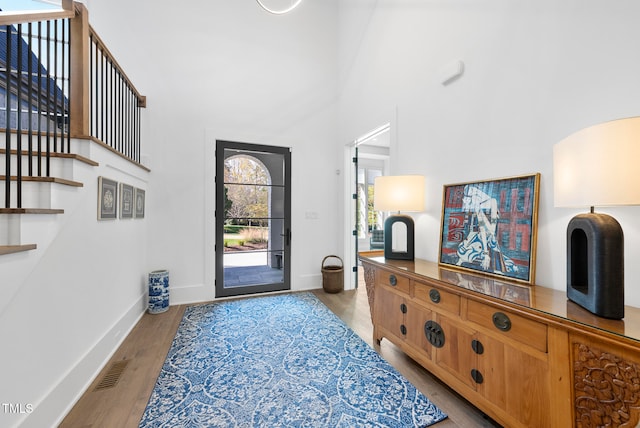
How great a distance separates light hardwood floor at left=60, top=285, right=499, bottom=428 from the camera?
1565 millimetres

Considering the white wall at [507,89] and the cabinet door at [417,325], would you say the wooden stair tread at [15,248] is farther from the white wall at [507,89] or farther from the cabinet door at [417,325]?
the white wall at [507,89]

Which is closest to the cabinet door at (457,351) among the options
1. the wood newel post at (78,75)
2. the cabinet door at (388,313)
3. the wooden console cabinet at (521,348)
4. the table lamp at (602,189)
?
the wooden console cabinet at (521,348)

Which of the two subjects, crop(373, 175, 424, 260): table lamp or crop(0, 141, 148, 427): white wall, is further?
crop(373, 175, 424, 260): table lamp

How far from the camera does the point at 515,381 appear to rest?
1302 millimetres

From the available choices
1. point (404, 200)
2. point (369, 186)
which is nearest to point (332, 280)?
point (404, 200)

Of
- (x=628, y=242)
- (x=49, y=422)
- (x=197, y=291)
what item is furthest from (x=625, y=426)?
(x=197, y=291)

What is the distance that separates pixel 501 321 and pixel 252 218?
3.35 metres

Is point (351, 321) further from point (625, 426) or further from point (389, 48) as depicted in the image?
point (389, 48)

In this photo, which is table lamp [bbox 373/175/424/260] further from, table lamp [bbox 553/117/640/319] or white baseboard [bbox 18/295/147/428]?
white baseboard [bbox 18/295/147/428]

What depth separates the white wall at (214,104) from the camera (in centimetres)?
346

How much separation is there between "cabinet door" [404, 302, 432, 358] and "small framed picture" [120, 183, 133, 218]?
278cm

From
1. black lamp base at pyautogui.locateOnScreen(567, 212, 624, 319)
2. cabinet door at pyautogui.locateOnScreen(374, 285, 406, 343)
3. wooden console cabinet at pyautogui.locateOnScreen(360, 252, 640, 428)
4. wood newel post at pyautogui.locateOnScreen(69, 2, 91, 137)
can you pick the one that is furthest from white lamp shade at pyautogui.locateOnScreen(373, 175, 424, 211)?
wood newel post at pyautogui.locateOnScreen(69, 2, 91, 137)

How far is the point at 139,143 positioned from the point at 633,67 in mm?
4354

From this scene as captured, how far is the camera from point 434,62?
245cm
